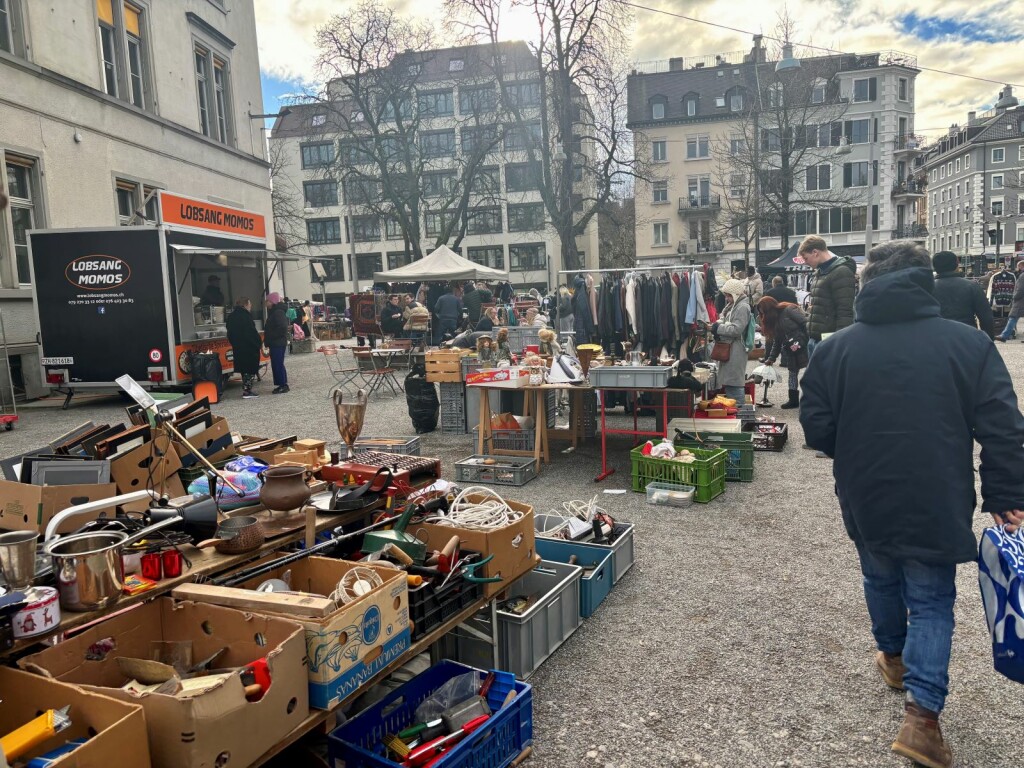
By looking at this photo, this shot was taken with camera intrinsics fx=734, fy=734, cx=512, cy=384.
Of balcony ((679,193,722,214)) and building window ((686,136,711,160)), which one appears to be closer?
balcony ((679,193,722,214))

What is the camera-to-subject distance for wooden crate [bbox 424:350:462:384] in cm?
935

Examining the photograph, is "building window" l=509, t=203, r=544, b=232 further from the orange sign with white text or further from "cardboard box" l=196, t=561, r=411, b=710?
"cardboard box" l=196, t=561, r=411, b=710

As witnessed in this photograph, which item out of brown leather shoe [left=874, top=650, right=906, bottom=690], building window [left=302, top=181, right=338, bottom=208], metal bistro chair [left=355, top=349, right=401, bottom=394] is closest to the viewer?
brown leather shoe [left=874, top=650, right=906, bottom=690]

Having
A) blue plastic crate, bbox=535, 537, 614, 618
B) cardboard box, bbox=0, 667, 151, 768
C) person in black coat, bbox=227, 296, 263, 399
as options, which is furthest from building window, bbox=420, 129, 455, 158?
cardboard box, bbox=0, 667, 151, 768

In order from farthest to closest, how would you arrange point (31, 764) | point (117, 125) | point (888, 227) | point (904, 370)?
point (888, 227)
point (117, 125)
point (904, 370)
point (31, 764)

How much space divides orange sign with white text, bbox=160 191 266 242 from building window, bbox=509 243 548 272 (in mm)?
40041

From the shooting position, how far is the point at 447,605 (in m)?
3.08

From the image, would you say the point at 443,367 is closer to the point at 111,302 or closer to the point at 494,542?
the point at 494,542

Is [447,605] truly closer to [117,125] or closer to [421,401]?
[421,401]

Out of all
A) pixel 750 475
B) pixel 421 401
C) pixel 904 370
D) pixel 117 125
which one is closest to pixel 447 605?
pixel 904 370

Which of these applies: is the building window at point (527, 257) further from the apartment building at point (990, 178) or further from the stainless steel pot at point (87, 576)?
the stainless steel pot at point (87, 576)

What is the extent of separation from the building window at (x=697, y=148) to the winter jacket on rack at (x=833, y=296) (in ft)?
156

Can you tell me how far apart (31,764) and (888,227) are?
57.5m

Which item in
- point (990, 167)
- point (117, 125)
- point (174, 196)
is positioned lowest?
point (174, 196)
